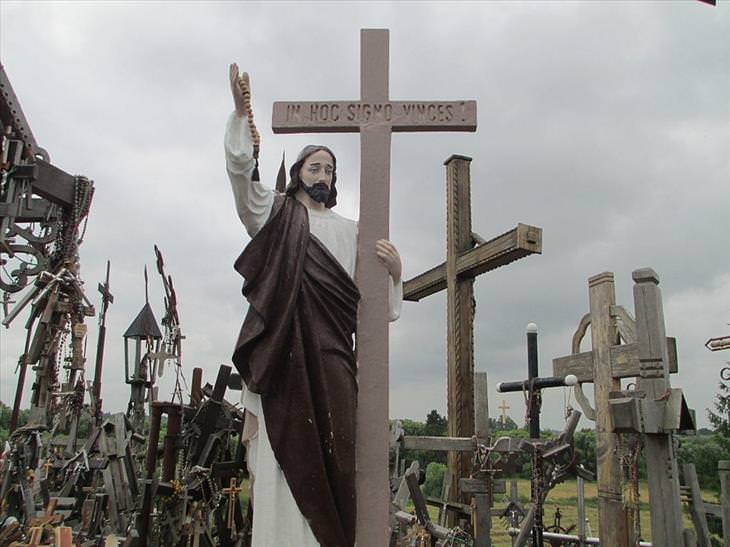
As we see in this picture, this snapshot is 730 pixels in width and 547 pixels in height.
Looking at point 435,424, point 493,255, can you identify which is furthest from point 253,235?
point 435,424

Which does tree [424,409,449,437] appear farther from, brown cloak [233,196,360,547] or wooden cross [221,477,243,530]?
brown cloak [233,196,360,547]

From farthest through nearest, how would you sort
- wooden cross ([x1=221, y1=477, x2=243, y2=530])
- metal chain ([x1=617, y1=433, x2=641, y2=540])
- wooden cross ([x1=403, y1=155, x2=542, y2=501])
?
wooden cross ([x1=221, y1=477, x2=243, y2=530]) → wooden cross ([x1=403, y1=155, x2=542, y2=501]) → metal chain ([x1=617, y1=433, x2=641, y2=540])

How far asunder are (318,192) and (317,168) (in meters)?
0.16

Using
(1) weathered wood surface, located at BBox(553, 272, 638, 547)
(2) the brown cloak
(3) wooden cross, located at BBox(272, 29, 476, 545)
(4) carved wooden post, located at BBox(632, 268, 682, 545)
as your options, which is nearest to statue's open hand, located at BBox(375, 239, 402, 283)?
(3) wooden cross, located at BBox(272, 29, 476, 545)

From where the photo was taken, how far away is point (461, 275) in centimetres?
673

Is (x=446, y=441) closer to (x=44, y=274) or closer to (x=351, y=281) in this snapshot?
(x=351, y=281)

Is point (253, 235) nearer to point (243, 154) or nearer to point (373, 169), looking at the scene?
point (243, 154)

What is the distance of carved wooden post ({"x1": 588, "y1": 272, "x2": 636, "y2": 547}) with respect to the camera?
18.9 feet

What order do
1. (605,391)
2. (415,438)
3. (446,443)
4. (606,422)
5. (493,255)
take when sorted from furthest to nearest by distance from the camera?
(415,438), (446,443), (493,255), (605,391), (606,422)

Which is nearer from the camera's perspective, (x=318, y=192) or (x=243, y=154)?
(x=243, y=154)

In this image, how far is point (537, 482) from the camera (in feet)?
21.0

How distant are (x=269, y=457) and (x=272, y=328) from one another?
0.68m

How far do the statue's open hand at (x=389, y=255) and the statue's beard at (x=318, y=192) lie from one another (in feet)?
1.45

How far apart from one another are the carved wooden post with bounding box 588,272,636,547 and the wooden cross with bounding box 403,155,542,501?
2.98 ft
